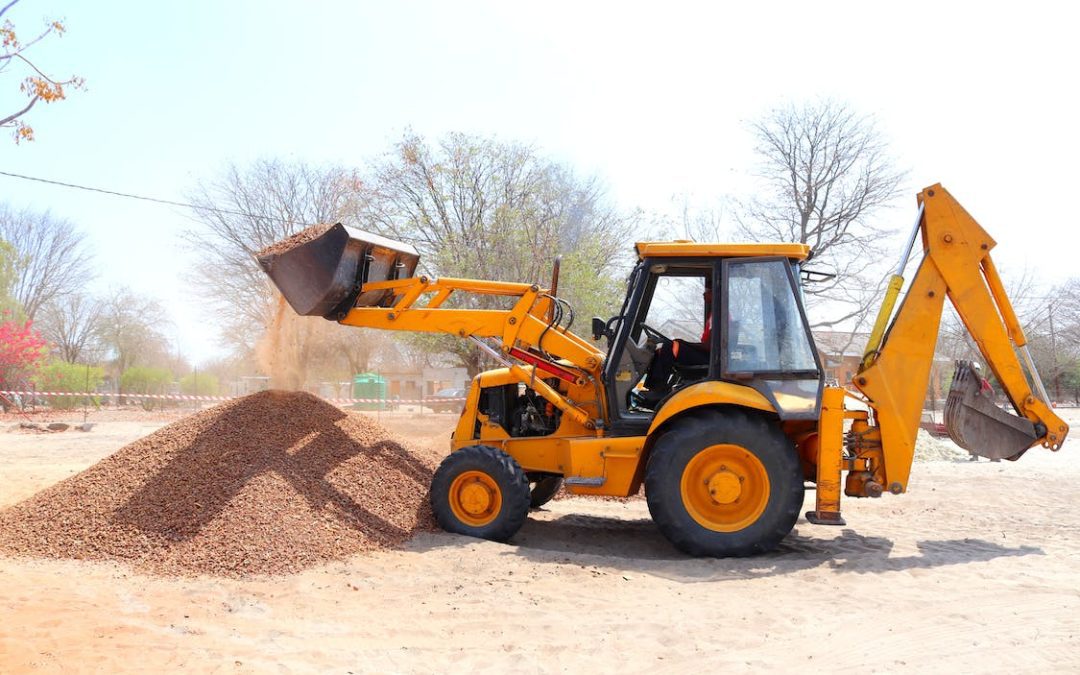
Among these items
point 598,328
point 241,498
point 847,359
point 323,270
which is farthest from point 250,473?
point 847,359

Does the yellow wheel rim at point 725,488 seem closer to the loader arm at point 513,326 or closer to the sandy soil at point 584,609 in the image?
the sandy soil at point 584,609

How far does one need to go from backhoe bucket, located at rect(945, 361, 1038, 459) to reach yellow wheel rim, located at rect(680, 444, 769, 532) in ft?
7.45

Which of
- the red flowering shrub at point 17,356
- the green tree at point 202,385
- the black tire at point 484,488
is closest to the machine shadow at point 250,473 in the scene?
the black tire at point 484,488

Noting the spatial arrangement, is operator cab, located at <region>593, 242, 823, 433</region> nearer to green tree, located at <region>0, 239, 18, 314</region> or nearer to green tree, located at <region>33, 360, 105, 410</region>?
green tree, located at <region>33, 360, 105, 410</region>

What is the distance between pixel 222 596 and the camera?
5.61 metres

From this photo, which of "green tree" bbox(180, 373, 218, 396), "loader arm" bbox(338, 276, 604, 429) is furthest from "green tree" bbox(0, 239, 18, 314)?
"loader arm" bbox(338, 276, 604, 429)

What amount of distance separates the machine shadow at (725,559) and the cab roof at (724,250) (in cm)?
263

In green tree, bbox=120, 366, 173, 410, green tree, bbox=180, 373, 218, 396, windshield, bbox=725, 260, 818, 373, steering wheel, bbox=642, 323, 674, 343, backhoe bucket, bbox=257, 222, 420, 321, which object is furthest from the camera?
green tree, bbox=180, 373, 218, 396

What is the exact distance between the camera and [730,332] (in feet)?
23.6

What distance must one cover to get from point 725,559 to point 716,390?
1415 mm

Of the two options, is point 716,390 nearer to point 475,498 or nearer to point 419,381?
point 475,498

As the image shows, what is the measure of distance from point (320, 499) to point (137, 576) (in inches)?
66.5

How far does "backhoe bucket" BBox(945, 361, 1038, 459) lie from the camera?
752 cm

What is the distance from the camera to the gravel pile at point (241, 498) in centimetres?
654
